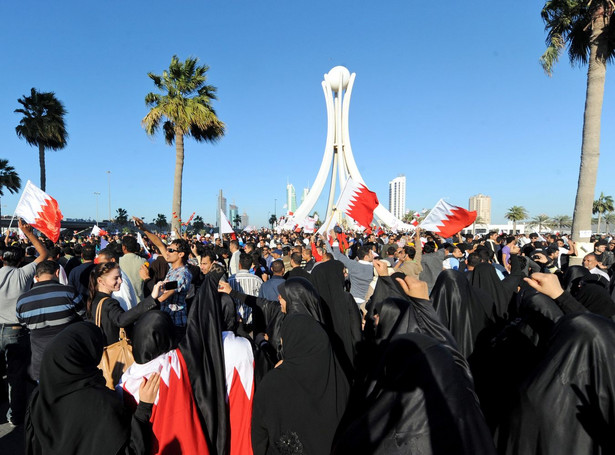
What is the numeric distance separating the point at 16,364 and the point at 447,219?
764 centimetres

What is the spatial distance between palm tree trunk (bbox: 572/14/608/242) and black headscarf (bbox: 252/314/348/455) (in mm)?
10945

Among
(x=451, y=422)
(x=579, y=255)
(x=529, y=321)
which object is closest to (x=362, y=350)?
(x=529, y=321)

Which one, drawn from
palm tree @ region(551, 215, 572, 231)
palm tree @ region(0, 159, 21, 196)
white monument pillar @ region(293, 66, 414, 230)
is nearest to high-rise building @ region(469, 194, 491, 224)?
palm tree @ region(551, 215, 572, 231)

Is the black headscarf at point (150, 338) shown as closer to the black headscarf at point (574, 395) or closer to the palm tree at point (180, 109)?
A: the black headscarf at point (574, 395)

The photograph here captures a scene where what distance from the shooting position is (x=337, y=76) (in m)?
52.2

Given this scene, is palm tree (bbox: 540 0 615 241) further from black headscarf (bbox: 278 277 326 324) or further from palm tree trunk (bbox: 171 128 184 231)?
palm tree trunk (bbox: 171 128 184 231)

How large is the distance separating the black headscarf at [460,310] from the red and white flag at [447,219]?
15.4 feet

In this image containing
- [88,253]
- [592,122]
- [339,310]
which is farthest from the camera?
[592,122]

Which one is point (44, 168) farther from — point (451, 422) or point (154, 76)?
point (451, 422)

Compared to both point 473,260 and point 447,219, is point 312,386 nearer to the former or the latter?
point 473,260

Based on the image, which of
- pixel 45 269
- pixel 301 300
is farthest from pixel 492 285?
pixel 45 269

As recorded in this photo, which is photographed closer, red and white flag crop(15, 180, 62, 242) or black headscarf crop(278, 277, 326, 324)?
black headscarf crop(278, 277, 326, 324)

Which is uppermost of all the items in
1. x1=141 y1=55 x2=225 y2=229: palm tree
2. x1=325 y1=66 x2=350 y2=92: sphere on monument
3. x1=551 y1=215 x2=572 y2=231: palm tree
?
x1=325 y1=66 x2=350 y2=92: sphere on monument

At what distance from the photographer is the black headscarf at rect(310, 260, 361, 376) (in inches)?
138
